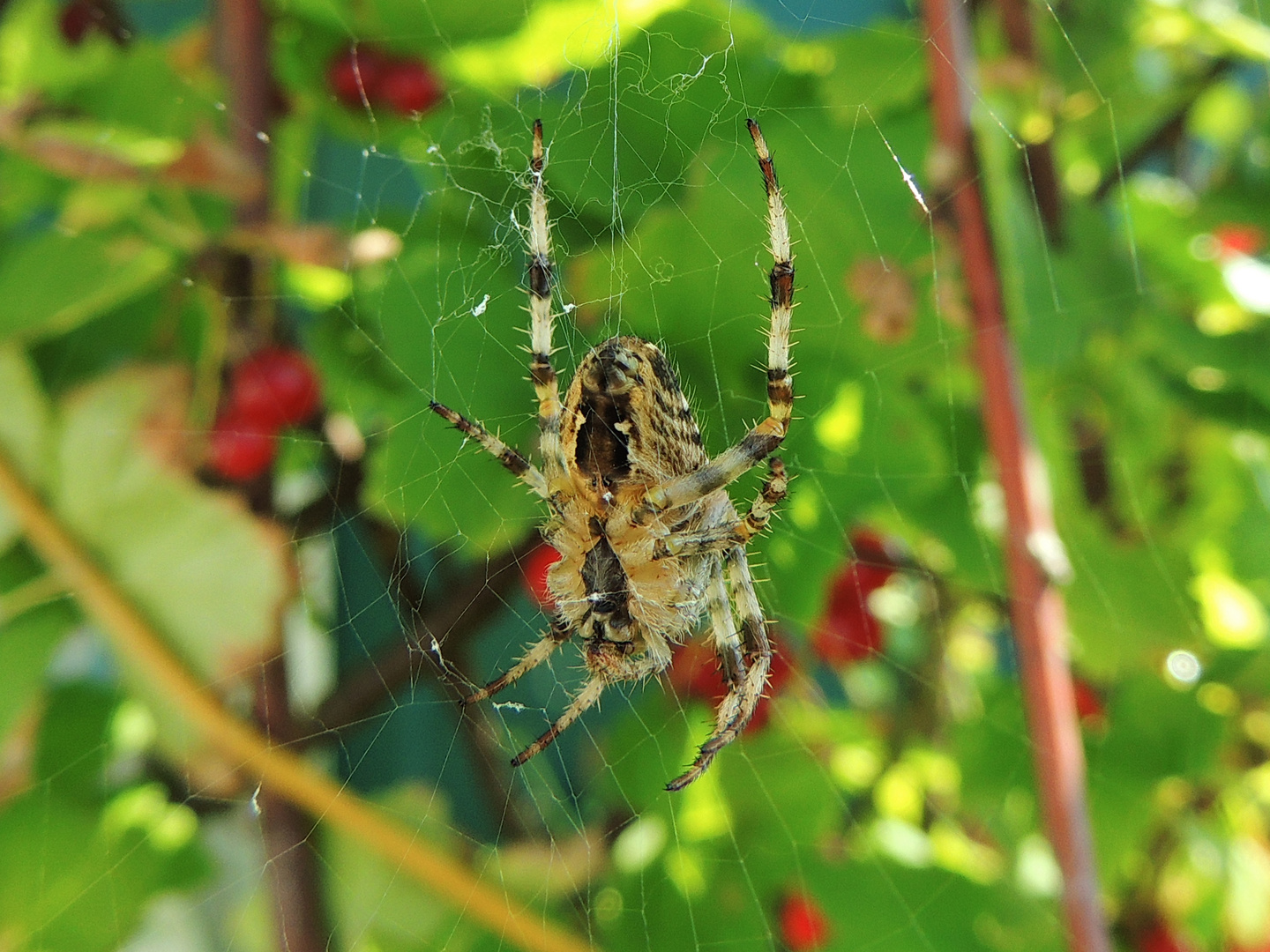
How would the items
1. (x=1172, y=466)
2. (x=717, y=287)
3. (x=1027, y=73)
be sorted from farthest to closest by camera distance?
(x=1172, y=466) → (x=1027, y=73) → (x=717, y=287)

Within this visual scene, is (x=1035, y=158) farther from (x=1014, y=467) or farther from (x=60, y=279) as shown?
(x=60, y=279)

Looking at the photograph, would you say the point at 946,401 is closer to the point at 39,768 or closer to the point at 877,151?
the point at 877,151

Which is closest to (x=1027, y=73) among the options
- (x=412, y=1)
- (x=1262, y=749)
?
(x=412, y=1)

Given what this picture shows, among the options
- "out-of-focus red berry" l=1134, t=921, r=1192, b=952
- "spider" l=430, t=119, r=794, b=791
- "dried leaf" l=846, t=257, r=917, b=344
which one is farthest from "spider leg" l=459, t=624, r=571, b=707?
"out-of-focus red berry" l=1134, t=921, r=1192, b=952

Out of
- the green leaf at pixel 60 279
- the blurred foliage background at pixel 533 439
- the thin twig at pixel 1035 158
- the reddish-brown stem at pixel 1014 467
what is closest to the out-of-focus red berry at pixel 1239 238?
the blurred foliage background at pixel 533 439

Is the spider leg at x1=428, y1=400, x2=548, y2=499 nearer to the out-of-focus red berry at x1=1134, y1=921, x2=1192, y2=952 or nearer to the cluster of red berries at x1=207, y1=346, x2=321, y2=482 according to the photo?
the cluster of red berries at x1=207, y1=346, x2=321, y2=482

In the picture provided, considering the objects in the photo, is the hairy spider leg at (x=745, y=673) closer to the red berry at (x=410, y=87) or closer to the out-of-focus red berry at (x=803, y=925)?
the out-of-focus red berry at (x=803, y=925)
